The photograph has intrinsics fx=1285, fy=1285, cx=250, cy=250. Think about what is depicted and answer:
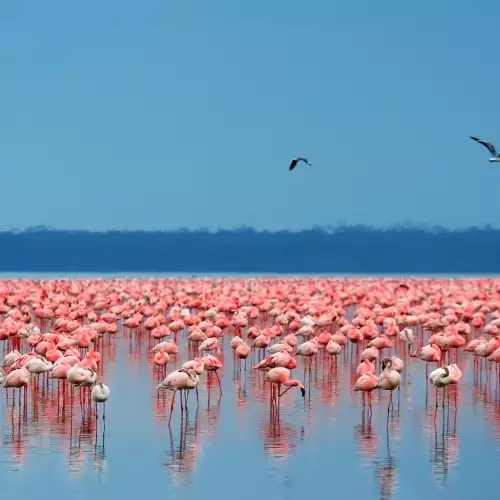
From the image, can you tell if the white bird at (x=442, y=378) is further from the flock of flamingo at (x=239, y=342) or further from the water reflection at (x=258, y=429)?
the water reflection at (x=258, y=429)

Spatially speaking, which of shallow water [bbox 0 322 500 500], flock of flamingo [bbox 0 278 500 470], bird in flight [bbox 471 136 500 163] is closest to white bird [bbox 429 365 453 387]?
flock of flamingo [bbox 0 278 500 470]

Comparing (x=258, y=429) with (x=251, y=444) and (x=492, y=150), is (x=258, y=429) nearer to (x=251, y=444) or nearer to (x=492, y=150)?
(x=251, y=444)

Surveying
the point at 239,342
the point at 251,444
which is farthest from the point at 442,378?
the point at 239,342

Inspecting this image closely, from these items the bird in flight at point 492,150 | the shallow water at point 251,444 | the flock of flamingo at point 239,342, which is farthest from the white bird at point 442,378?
the bird in flight at point 492,150

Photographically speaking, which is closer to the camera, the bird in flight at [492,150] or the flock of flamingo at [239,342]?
the flock of flamingo at [239,342]

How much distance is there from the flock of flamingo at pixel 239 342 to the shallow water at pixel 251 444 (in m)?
0.29

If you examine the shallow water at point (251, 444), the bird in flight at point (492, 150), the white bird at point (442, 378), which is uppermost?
the bird in flight at point (492, 150)

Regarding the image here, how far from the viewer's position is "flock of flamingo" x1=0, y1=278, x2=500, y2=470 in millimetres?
17531

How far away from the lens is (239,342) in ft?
70.4

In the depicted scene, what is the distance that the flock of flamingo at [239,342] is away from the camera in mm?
17531

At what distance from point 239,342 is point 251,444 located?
5.78m

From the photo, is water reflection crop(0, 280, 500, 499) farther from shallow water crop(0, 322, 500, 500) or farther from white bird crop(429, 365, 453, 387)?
white bird crop(429, 365, 453, 387)

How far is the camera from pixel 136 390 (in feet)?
66.6

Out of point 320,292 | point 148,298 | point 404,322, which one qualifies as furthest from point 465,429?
point 320,292
